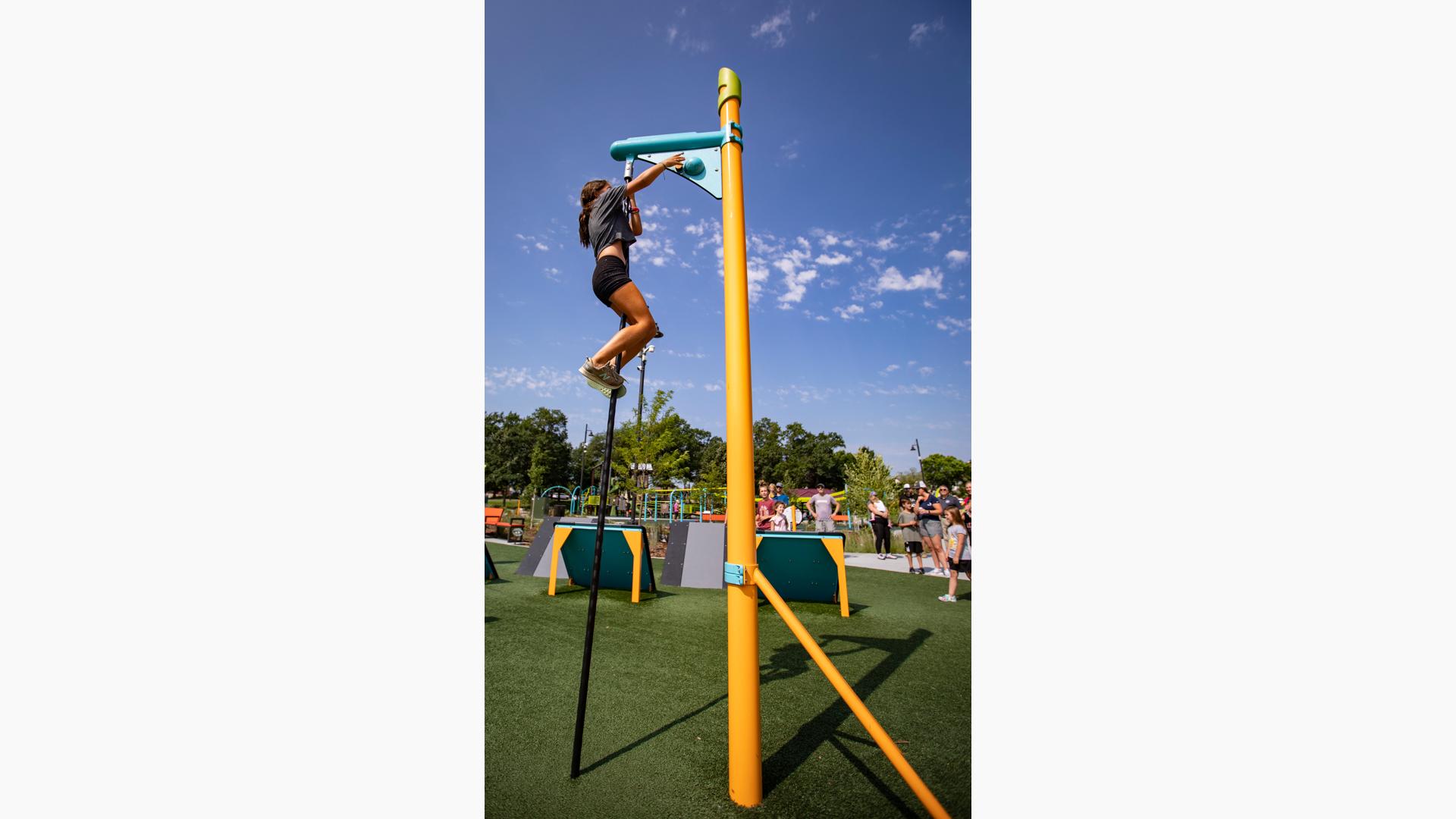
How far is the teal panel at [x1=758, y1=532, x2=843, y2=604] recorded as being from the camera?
22.4ft

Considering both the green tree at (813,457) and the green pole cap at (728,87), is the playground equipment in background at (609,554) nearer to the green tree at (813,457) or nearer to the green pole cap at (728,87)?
the green pole cap at (728,87)

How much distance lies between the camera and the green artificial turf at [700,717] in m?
2.31

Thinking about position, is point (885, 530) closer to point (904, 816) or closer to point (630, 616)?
point (630, 616)

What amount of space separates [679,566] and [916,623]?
12.6ft

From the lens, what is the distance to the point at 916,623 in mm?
5961

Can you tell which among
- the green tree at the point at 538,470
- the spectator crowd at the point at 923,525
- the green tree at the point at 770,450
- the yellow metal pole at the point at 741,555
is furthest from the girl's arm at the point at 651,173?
the green tree at the point at 770,450

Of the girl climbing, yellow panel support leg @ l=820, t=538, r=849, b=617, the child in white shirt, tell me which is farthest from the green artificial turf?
the girl climbing

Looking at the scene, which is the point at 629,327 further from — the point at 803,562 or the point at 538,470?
the point at 538,470

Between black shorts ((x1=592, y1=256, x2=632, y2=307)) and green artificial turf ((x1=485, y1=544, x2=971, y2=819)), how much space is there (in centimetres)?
211

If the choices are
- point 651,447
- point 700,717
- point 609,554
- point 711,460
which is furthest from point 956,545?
point 711,460

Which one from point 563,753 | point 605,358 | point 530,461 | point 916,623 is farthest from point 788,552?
point 530,461

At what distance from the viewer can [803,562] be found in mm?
6949

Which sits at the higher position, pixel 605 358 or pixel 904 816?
pixel 605 358

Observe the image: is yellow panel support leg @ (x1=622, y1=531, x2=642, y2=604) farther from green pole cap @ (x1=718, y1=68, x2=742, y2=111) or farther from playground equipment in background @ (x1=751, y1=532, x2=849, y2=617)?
green pole cap @ (x1=718, y1=68, x2=742, y2=111)
